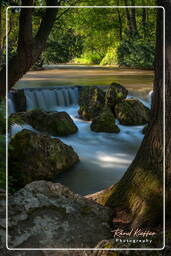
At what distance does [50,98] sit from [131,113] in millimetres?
4461

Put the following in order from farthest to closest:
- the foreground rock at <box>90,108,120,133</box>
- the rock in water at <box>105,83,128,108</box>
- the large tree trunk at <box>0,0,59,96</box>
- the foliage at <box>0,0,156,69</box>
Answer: the foliage at <box>0,0,156,69</box>, the rock in water at <box>105,83,128,108</box>, the foreground rock at <box>90,108,120,133</box>, the large tree trunk at <box>0,0,59,96</box>

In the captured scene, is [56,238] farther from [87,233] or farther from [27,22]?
[27,22]

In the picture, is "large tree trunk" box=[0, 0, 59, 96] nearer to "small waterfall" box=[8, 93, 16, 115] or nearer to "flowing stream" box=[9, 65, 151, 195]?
"flowing stream" box=[9, 65, 151, 195]

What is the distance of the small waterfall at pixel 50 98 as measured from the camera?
16.8 meters

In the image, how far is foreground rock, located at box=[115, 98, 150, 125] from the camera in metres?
14.8

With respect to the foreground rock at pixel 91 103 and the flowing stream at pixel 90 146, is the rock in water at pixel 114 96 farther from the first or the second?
the flowing stream at pixel 90 146

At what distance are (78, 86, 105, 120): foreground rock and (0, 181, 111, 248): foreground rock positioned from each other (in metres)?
11.7

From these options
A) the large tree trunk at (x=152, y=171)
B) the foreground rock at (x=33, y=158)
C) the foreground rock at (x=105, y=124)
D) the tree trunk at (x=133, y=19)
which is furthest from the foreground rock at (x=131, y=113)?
the tree trunk at (x=133, y=19)

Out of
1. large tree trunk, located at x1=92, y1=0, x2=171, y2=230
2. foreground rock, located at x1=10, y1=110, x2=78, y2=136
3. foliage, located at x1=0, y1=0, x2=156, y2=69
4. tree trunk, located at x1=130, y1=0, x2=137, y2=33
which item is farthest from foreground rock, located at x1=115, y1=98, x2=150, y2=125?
tree trunk, located at x1=130, y1=0, x2=137, y2=33

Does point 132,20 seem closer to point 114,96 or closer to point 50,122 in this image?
point 114,96

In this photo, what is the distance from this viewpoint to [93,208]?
383 cm

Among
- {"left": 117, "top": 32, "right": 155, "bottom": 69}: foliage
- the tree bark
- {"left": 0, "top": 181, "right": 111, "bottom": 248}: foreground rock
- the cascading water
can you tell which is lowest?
the cascading water

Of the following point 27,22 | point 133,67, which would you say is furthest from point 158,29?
point 133,67

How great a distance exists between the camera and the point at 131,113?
1505 cm
